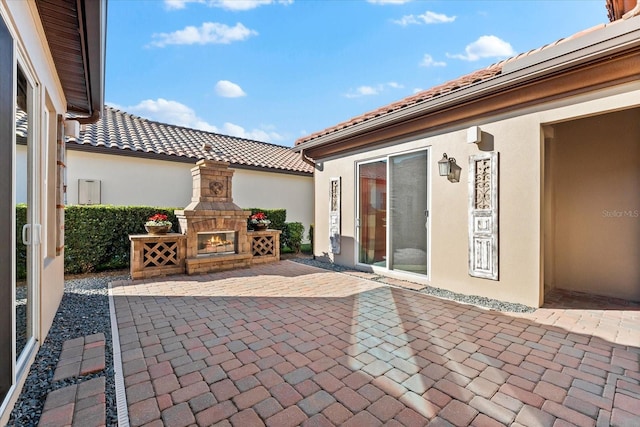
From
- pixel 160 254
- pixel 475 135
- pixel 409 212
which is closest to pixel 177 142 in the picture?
pixel 160 254

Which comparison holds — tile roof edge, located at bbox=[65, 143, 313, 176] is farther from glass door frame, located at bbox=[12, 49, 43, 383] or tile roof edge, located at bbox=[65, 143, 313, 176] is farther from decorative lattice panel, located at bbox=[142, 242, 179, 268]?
glass door frame, located at bbox=[12, 49, 43, 383]

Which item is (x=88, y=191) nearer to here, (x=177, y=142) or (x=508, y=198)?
(x=177, y=142)

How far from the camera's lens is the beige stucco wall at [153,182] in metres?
7.81

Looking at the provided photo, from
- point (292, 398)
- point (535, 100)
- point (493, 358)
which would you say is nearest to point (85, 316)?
point (292, 398)

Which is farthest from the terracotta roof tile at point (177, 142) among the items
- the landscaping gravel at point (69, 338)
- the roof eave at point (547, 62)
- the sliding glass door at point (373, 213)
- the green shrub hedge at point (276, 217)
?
the roof eave at point (547, 62)

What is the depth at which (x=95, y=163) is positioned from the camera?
7.95 metres

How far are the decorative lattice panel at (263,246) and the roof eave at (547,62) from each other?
469 centimetres

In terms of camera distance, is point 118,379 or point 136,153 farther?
point 136,153

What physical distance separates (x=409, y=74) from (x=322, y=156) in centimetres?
505

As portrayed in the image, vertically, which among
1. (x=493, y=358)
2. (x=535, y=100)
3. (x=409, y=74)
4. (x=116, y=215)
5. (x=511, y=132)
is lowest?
(x=493, y=358)

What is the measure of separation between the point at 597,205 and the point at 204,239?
25.6 ft

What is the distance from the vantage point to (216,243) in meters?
6.96

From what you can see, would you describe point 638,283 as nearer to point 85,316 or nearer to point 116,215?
point 85,316

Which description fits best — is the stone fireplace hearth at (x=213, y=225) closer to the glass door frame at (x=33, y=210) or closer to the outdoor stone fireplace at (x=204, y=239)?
the outdoor stone fireplace at (x=204, y=239)
